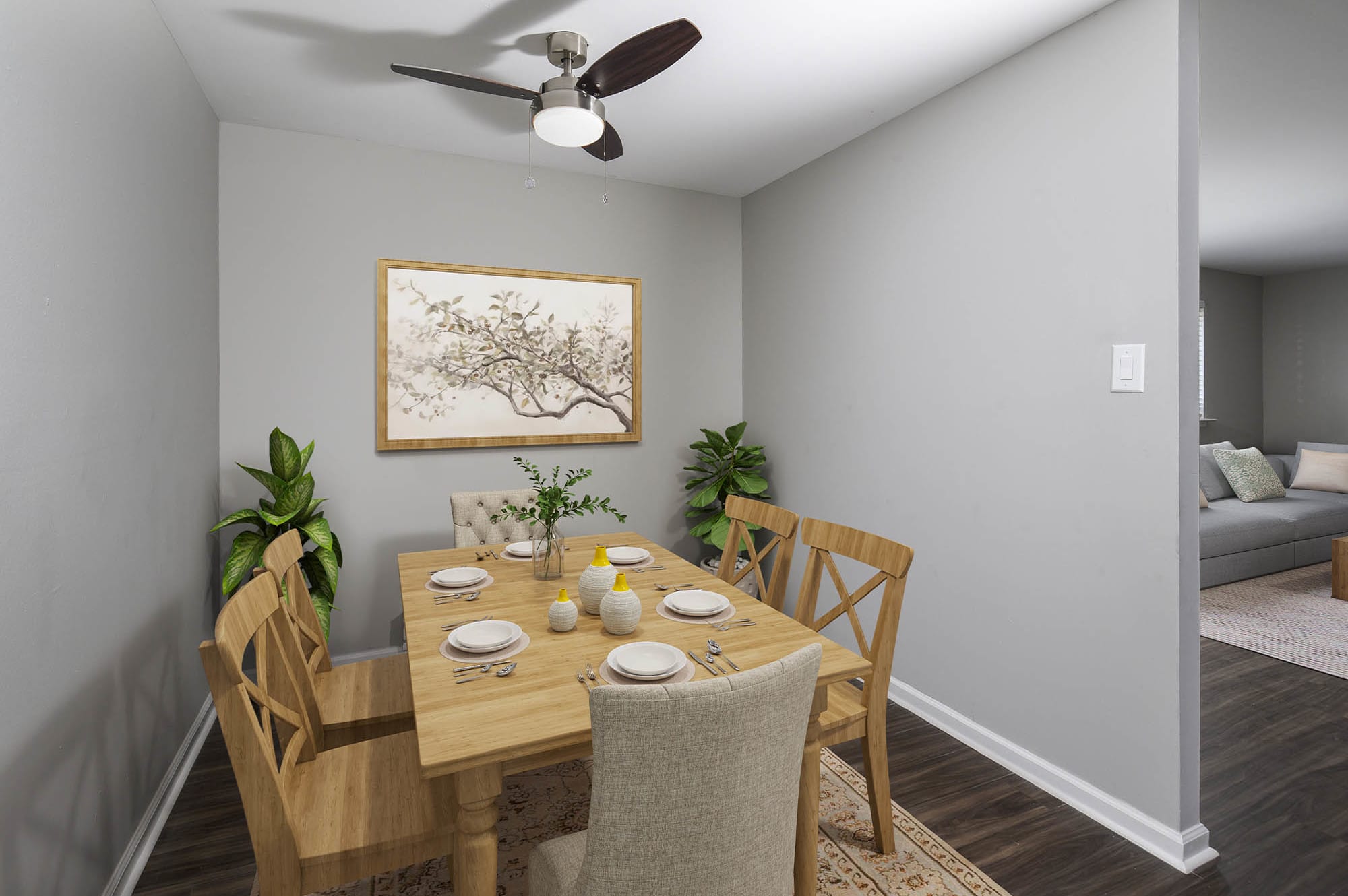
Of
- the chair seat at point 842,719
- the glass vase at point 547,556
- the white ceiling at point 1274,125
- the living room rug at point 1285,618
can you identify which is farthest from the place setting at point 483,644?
the living room rug at point 1285,618

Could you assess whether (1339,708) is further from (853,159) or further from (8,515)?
(8,515)

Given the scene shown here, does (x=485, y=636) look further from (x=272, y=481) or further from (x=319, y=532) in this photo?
(x=272, y=481)

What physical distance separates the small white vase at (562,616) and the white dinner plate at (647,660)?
0.63 feet

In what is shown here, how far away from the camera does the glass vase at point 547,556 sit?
7.30ft

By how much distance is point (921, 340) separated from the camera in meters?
2.85

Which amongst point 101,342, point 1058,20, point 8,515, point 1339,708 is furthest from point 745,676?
point 1339,708

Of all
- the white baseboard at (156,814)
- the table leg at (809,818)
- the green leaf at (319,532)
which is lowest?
the white baseboard at (156,814)

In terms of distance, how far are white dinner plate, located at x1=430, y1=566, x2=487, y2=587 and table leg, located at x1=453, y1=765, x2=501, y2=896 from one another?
0.95 m

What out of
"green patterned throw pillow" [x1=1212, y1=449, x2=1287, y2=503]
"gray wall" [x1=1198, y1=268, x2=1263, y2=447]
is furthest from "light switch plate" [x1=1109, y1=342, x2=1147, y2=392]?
"gray wall" [x1=1198, y1=268, x2=1263, y2=447]

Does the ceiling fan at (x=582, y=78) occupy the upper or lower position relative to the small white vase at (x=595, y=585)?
upper

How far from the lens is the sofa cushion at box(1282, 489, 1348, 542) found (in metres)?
5.02

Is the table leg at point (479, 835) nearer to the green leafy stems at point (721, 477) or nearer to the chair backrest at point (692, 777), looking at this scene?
the chair backrest at point (692, 777)

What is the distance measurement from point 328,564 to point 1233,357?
8295 millimetres

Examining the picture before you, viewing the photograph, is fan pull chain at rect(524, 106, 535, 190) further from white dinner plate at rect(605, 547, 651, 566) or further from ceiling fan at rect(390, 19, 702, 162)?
white dinner plate at rect(605, 547, 651, 566)
